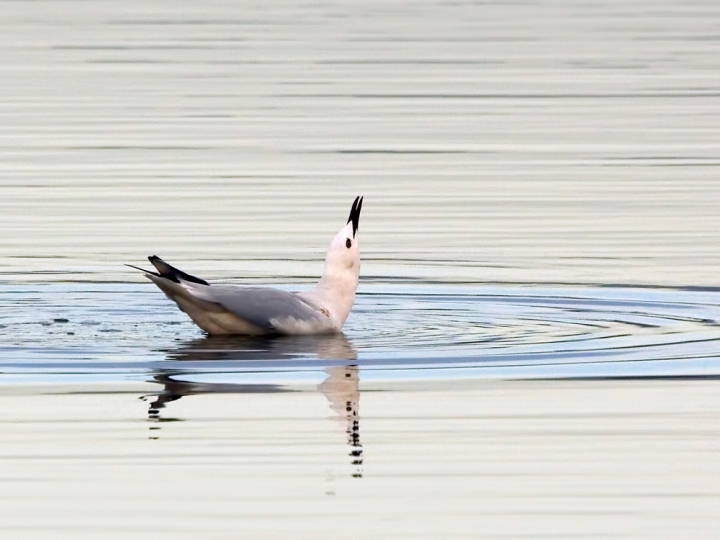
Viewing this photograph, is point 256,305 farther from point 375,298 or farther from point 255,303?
point 375,298

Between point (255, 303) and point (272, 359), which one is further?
point (255, 303)

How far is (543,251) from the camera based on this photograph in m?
16.5

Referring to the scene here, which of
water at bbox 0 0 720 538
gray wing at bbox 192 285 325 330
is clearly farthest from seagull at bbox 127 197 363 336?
water at bbox 0 0 720 538

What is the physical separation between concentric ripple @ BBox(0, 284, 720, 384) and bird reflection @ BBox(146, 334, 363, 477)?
0.06 feet

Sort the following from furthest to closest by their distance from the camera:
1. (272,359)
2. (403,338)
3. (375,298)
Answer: (375,298), (403,338), (272,359)

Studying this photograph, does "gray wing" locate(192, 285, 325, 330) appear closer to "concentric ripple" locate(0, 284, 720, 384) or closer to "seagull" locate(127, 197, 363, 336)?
"seagull" locate(127, 197, 363, 336)

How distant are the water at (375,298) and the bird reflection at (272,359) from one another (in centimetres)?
4

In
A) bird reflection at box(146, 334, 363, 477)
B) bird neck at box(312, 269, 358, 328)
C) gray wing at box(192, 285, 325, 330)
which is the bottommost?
bird reflection at box(146, 334, 363, 477)

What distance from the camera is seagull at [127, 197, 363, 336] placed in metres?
12.9

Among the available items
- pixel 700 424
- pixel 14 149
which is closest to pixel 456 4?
pixel 14 149

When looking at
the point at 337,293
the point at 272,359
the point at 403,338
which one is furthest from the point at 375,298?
the point at 272,359

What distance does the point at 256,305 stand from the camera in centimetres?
1299

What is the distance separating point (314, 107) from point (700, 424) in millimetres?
16553

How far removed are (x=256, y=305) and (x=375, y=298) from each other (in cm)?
197
